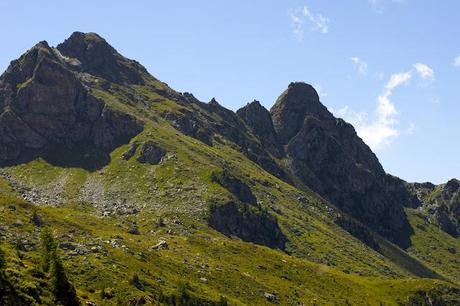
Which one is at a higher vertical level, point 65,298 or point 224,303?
point 65,298

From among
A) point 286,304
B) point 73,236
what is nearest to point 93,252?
point 73,236

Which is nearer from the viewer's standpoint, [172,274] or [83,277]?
[83,277]

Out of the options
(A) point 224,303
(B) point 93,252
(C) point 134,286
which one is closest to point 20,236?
(B) point 93,252

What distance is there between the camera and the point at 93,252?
6654 inches

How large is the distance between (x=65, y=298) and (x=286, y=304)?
13275 centimetres

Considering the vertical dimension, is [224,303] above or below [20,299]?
below

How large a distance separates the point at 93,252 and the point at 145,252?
26270 mm

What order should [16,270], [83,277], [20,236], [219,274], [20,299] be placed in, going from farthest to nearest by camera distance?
[219,274]
[20,236]
[83,277]
[16,270]
[20,299]

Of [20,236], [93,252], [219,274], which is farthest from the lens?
[219,274]

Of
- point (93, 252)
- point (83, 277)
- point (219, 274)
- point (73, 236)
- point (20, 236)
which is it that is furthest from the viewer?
point (219, 274)

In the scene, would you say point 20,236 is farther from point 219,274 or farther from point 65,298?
point 65,298

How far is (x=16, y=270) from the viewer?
70562mm

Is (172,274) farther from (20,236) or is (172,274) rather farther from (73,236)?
(20,236)

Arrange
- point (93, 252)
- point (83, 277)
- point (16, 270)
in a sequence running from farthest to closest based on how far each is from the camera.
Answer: point (93, 252)
point (83, 277)
point (16, 270)
